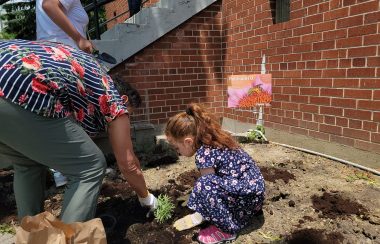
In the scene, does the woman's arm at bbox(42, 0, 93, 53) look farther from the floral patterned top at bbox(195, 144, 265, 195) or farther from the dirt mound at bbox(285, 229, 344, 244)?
the dirt mound at bbox(285, 229, 344, 244)

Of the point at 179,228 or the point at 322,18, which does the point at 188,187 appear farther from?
the point at 322,18

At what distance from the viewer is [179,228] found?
2.69 meters

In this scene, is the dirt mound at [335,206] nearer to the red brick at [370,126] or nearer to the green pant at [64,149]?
the red brick at [370,126]

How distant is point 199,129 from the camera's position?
252 centimetres

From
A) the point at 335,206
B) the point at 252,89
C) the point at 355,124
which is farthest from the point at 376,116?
the point at 252,89

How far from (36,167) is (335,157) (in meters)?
2.97

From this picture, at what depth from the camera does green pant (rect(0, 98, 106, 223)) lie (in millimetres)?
1847

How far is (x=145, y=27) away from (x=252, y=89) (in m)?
1.72

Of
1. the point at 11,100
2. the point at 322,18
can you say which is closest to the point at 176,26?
the point at 322,18

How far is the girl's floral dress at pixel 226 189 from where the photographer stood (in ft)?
8.05

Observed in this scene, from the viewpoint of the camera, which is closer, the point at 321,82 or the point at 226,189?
the point at 226,189

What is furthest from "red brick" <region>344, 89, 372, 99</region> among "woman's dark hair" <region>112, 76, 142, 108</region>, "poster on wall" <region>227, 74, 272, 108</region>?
"woman's dark hair" <region>112, 76, 142, 108</region>

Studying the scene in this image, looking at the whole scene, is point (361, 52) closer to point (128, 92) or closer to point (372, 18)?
point (372, 18)

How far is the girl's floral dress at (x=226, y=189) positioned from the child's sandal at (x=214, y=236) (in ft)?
0.13
